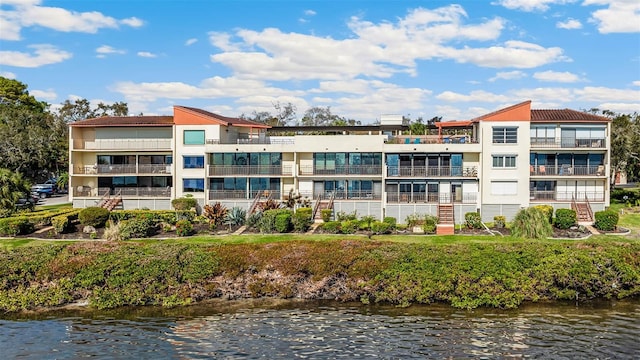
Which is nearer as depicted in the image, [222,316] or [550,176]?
[222,316]

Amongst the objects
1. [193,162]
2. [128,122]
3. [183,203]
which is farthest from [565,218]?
[128,122]

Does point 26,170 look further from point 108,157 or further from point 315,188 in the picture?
point 315,188

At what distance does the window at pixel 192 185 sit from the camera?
5059cm

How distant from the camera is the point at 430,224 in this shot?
42.4m

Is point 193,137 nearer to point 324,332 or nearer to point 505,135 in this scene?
point 505,135

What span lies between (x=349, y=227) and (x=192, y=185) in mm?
15676

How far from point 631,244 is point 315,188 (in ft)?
78.8

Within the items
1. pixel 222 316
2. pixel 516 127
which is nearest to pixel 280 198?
pixel 516 127

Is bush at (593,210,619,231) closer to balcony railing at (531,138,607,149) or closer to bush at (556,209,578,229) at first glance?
bush at (556,209,578,229)

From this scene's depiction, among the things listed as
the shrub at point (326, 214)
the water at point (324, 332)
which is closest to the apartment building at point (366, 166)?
the shrub at point (326, 214)

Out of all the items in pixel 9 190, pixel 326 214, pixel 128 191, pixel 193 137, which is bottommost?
pixel 326 214

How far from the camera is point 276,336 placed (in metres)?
24.0

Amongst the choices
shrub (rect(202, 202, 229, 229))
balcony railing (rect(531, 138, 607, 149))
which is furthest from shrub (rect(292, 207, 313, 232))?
balcony railing (rect(531, 138, 607, 149))

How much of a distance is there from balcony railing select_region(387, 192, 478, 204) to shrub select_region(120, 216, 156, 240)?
17925 millimetres
